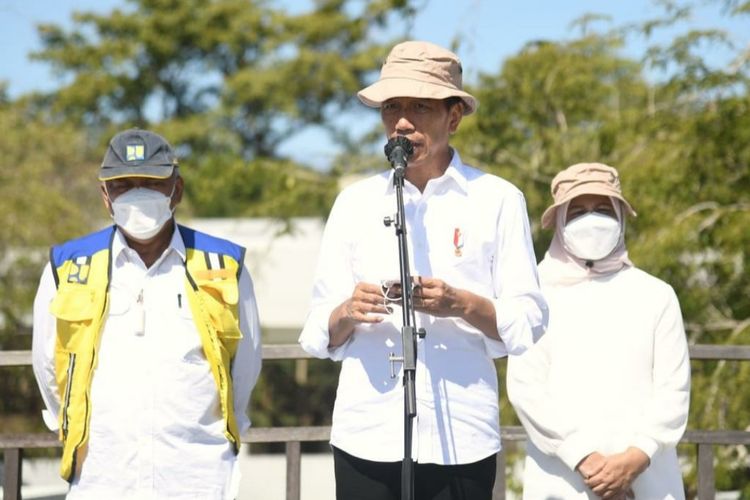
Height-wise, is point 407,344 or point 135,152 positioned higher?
point 135,152

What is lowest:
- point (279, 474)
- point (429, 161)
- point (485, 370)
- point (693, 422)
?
point (279, 474)

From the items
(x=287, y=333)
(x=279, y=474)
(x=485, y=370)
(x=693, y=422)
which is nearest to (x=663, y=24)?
(x=693, y=422)

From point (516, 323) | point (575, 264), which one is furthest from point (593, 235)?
point (516, 323)

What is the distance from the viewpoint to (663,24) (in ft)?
28.3

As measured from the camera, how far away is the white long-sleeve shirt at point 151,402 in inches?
133

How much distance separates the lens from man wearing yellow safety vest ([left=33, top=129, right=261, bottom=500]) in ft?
11.1

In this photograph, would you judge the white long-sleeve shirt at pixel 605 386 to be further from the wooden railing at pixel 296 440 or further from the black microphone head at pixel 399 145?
the wooden railing at pixel 296 440

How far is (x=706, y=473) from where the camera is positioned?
16.1 ft

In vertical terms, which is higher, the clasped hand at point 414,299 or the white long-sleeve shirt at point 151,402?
the clasped hand at point 414,299

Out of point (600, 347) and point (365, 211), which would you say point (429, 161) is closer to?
point (365, 211)

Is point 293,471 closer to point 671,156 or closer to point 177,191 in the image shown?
point 177,191

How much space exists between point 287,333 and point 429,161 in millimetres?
19032

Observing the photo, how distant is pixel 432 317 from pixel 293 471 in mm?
1884

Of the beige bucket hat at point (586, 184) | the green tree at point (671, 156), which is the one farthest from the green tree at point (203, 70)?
the beige bucket hat at point (586, 184)
